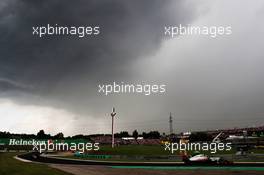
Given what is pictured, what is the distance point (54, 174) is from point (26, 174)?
9.69 ft

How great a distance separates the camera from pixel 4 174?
33.5m

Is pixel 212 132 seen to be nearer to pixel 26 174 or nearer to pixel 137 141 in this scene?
pixel 137 141

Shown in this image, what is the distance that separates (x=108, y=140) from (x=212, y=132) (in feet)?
164

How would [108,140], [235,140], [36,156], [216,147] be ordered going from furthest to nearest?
[108,140]
[235,140]
[216,147]
[36,156]

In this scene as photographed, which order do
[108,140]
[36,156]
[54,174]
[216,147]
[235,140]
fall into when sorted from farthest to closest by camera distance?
1. [108,140]
2. [235,140]
3. [216,147]
4. [36,156]
5. [54,174]

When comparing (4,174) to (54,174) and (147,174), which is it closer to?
(54,174)

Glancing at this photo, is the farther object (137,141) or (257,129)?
(137,141)

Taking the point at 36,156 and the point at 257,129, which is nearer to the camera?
the point at 36,156

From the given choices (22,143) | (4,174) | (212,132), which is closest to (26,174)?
(4,174)

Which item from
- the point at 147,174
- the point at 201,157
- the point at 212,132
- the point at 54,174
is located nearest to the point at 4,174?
the point at 54,174

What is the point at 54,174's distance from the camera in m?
33.4

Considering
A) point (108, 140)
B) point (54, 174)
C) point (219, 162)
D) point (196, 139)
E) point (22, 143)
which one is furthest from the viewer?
point (108, 140)

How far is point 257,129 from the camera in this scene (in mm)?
138250

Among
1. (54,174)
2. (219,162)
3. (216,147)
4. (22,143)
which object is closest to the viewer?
(54,174)
